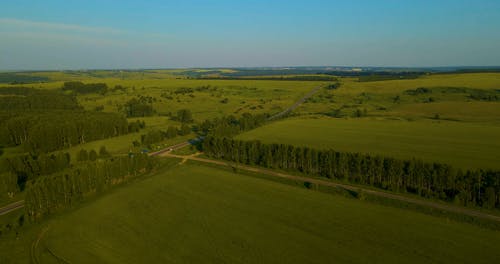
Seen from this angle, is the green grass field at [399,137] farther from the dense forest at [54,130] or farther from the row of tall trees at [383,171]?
the dense forest at [54,130]

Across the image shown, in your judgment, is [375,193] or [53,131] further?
[53,131]

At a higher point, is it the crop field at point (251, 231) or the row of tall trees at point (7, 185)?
the row of tall trees at point (7, 185)

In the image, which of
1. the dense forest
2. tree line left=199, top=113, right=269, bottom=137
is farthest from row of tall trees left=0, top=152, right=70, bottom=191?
tree line left=199, top=113, right=269, bottom=137

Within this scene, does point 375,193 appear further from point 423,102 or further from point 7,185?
point 423,102

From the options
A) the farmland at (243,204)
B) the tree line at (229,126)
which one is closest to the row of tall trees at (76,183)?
the farmland at (243,204)

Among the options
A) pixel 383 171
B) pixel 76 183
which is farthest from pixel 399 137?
pixel 76 183

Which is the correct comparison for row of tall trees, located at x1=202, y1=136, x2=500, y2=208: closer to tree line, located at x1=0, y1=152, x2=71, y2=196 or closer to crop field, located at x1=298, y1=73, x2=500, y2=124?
tree line, located at x1=0, y1=152, x2=71, y2=196

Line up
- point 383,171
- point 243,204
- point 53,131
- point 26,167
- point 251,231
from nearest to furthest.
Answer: point 251,231, point 243,204, point 383,171, point 26,167, point 53,131

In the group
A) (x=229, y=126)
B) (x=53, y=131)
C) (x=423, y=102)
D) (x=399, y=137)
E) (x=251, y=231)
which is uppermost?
(x=423, y=102)
